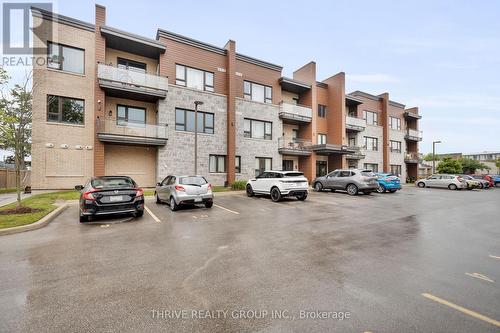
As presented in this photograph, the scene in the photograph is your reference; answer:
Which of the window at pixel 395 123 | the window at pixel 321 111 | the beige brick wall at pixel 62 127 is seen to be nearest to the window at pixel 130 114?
the beige brick wall at pixel 62 127

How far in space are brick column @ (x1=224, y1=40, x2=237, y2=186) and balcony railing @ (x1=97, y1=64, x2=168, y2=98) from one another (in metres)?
5.75

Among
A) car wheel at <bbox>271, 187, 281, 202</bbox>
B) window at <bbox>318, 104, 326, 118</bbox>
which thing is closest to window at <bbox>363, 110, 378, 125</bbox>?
window at <bbox>318, 104, 326, 118</bbox>

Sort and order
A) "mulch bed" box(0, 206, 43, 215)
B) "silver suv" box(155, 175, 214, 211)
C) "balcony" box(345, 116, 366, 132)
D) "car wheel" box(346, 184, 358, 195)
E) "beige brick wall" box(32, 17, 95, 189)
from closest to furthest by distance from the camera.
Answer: "mulch bed" box(0, 206, 43, 215) → "silver suv" box(155, 175, 214, 211) → "beige brick wall" box(32, 17, 95, 189) → "car wheel" box(346, 184, 358, 195) → "balcony" box(345, 116, 366, 132)

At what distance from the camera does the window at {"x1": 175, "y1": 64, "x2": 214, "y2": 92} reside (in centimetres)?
1989

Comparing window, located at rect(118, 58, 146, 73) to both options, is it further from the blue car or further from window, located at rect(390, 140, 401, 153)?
window, located at rect(390, 140, 401, 153)

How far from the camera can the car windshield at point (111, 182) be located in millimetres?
8001

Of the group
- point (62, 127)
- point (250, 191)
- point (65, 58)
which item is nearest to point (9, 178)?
point (62, 127)

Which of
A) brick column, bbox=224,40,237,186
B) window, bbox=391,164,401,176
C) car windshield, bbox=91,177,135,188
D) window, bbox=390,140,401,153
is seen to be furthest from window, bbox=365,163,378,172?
car windshield, bbox=91,177,135,188

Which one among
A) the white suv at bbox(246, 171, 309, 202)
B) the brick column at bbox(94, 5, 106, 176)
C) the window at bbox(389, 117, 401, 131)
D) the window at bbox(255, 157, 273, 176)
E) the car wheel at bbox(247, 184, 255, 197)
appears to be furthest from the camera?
the window at bbox(389, 117, 401, 131)

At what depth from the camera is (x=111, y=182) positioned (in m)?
8.35

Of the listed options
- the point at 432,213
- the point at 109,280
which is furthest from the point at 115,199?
the point at 432,213

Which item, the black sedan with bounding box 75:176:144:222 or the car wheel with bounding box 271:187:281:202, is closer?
the black sedan with bounding box 75:176:144:222

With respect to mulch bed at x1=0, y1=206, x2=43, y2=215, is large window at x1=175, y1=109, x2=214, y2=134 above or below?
above

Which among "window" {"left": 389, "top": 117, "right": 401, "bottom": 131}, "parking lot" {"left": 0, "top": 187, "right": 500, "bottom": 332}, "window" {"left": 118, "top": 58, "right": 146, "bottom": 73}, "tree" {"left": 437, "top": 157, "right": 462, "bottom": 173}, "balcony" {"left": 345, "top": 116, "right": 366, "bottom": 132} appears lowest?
"parking lot" {"left": 0, "top": 187, "right": 500, "bottom": 332}
